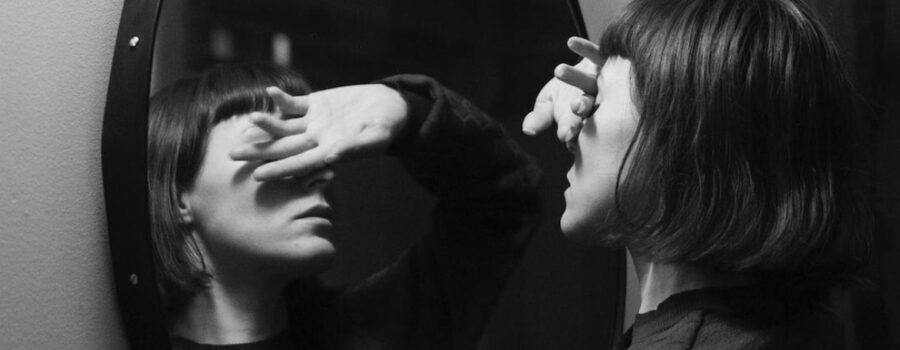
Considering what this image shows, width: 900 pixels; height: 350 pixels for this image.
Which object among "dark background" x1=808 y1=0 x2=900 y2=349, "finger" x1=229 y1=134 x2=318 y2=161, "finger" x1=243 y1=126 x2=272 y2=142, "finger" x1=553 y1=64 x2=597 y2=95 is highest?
"finger" x1=243 y1=126 x2=272 y2=142

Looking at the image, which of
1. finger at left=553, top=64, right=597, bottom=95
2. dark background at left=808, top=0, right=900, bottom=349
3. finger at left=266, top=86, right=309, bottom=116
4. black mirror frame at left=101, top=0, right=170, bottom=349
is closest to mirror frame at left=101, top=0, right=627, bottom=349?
black mirror frame at left=101, top=0, right=170, bottom=349

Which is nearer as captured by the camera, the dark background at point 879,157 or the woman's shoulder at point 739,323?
the woman's shoulder at point 739,323

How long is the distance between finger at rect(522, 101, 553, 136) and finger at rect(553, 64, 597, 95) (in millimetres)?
88

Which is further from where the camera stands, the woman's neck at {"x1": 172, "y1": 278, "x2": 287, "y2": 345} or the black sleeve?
the black sleeve

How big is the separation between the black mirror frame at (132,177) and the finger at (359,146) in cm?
16

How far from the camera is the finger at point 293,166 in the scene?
2.62 feet

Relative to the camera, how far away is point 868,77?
3.55 ft

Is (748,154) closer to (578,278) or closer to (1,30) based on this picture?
(578,278)

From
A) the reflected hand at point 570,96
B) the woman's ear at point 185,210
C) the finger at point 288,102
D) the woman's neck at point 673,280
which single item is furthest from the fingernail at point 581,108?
the woman's ear at point 185,210

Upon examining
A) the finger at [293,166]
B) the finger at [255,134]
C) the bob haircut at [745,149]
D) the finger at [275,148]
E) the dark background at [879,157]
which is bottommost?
the dark background at [879,157]

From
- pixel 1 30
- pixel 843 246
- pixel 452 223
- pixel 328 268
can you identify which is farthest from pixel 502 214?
pixel 1 30

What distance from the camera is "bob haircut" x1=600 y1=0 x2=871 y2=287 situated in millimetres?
762

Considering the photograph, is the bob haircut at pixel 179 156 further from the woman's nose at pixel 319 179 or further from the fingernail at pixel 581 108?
the fingernail at pixel 581 108

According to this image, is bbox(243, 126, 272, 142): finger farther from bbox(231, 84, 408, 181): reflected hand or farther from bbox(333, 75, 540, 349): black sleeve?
bbox(333, 75, 540, 349): black sleeve
